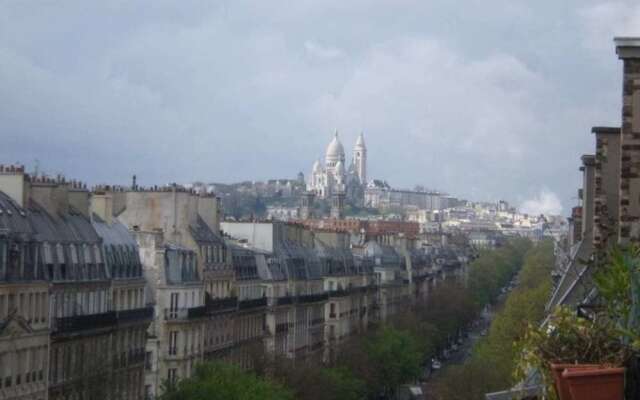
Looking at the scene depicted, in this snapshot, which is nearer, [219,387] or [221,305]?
[219,387]

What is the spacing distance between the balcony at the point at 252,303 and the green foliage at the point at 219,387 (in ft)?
65.4

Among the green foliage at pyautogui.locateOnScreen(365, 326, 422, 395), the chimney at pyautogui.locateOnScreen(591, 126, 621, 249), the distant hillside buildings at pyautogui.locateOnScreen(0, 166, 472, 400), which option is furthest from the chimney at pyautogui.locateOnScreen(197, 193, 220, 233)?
the chimney at pyautogui.locateOnScreen(591, 126, 621, 249)

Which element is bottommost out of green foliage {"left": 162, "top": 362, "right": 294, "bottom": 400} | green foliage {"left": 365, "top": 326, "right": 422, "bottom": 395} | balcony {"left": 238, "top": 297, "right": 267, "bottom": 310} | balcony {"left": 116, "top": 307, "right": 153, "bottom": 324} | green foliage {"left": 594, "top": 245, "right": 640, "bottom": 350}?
green foliage {"left": 365, "top": 326, "right": 422, "bottom": 395}

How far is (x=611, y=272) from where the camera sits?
12.6m

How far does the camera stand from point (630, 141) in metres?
19.5

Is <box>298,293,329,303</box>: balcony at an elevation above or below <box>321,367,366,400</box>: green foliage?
above

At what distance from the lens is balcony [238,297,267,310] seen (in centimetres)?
7106

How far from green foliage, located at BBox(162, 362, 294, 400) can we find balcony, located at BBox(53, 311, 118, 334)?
310cm

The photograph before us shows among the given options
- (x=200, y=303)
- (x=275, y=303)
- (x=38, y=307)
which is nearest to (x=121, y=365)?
(x=38, y=307)

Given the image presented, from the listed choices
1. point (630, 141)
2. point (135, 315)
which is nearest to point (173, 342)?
point (135, 315)

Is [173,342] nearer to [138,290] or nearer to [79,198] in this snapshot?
[138,290]

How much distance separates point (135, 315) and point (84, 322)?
252 inches

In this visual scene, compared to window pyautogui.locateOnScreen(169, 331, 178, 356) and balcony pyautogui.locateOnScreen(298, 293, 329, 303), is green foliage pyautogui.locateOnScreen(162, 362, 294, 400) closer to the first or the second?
window pyautogui.locateOnScreen(169, 331, 178, 356)

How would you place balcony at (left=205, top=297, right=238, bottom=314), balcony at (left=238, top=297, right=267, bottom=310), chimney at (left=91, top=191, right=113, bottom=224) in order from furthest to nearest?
balcony at (left=238, top=297, right=267, bottom=310), balcony at (left=205, top=297, right=238, bottom=314), chimney at (left=91, top=191, right=113, bottom=224)
